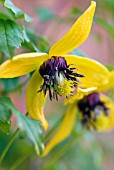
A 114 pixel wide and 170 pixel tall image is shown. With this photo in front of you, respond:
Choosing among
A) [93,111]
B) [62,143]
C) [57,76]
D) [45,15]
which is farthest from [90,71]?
[62,143]

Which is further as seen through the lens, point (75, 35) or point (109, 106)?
point (109, 106)

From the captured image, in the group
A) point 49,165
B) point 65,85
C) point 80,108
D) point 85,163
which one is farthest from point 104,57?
point 65,85

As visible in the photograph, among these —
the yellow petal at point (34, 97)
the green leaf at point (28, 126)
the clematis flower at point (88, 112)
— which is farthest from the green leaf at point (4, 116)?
the clematis flower at point (88, 112)

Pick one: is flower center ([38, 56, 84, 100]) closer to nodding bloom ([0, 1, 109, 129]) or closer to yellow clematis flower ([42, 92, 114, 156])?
nodding bloom ([0, 1, 109, 129])

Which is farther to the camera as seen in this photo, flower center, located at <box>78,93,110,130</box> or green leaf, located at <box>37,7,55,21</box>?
green leaf, located at <box>37,7,55,21</box>

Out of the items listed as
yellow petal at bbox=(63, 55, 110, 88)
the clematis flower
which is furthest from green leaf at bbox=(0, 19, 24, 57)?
the clematis flower

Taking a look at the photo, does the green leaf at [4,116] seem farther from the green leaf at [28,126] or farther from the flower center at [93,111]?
the flower center at [93,111]

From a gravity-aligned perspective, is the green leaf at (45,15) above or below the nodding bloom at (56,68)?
above

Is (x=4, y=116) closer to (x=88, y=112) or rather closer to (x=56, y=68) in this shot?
(x=56, y=68)
